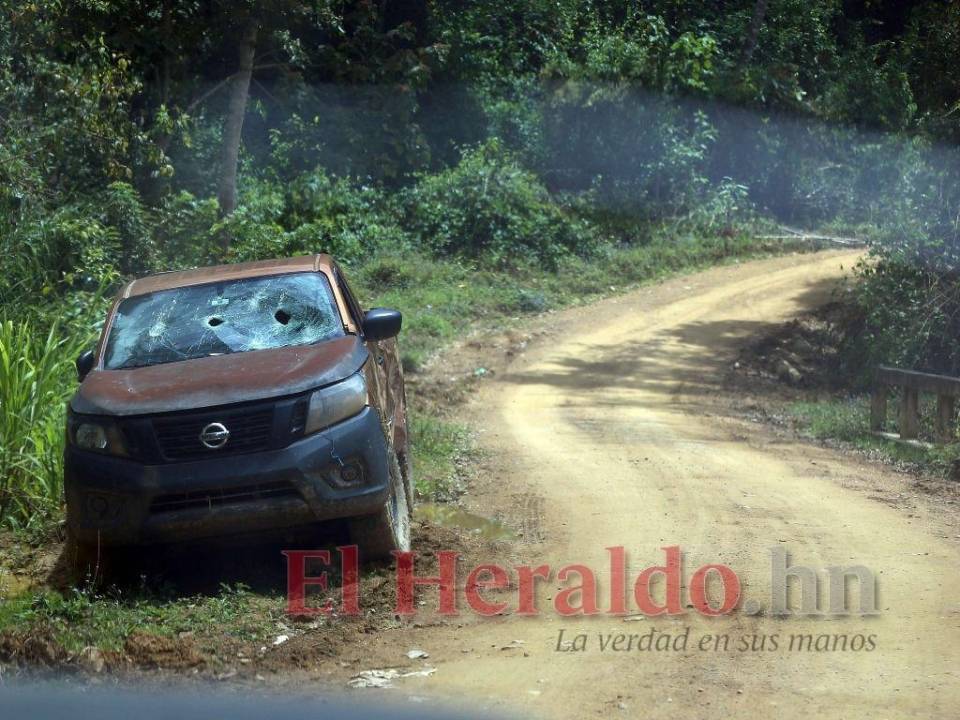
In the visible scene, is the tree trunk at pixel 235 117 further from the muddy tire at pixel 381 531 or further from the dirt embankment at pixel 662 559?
the muddy tire at pixel 381 531

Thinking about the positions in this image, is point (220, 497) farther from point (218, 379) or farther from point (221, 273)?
point (221, 273)

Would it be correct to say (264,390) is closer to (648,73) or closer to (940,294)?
(940,294)

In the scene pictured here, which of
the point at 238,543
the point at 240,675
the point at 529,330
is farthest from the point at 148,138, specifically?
the point at 240,675

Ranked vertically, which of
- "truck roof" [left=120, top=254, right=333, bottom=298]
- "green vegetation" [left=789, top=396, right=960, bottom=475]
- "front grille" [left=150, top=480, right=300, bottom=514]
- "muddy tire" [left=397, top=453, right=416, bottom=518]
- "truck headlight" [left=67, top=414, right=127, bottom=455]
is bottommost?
"green vegetation" [left=789, top=396, right=960, bottom=475]

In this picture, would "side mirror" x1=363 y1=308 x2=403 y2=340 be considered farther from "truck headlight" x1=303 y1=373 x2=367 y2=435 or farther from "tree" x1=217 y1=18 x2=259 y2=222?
"tree" x1=217 y1=18 x2=259 y2=222

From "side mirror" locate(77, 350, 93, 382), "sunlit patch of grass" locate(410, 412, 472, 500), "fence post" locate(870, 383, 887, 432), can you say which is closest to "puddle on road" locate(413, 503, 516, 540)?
"sunlit patch of grass" locate(410, 412, 472, 500)

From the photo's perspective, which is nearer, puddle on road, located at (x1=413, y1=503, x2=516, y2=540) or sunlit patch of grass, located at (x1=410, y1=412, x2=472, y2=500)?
puddle on road, located at (x1=413, y1=503, x2=516, y2=540)

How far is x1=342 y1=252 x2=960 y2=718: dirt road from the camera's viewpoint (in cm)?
507

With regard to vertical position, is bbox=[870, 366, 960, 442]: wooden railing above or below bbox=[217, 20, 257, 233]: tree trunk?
below

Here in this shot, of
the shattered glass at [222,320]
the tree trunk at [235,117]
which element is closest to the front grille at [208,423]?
the shattered glass at [222,320]

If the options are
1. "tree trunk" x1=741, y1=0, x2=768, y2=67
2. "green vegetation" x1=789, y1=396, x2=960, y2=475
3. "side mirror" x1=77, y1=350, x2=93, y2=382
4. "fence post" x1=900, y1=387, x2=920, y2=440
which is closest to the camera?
"side mirror" x1=77, y1=350, x2=93, y2=382

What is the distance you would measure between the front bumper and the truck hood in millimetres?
290

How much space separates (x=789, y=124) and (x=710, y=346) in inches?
594

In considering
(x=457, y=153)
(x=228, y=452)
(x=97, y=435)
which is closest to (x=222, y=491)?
(x=228, y=452)
